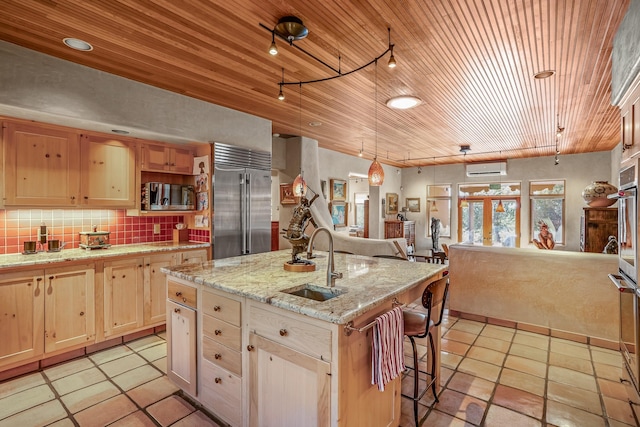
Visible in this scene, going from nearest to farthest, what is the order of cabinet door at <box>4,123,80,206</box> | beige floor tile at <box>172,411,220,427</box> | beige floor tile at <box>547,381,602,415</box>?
beige floor tile at <box>172,411,220,427</box>, beige floor tile at <box>547,381,602,415</box>, cabinet door at <box>4,123,80,206</box>

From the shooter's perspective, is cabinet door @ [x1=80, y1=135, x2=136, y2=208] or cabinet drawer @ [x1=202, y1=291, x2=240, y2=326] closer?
cabinet drawer @ [x1=202, y1=291, x2=240, y2=326]

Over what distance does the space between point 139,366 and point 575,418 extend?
367cm

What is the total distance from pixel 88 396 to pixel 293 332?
6.93 ft

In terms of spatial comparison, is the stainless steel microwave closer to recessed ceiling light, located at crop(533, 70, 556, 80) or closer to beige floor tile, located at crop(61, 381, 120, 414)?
beige floor tile, located at crop(61, 381, 120, 414)

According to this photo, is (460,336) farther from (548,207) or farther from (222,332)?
(548,207)

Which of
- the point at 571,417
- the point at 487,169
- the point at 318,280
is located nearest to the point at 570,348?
the point at 571,417

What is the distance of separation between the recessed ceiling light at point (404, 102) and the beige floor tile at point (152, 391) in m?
3.90

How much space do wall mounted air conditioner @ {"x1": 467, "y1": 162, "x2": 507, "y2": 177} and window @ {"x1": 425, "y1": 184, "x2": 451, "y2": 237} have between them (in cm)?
84

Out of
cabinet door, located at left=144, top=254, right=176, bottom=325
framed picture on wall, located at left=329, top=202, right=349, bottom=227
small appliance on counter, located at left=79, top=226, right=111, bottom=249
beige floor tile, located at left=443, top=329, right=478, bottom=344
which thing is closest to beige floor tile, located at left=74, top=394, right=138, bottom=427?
cabinet door, located at left=144, top=254, right=176, bottom=325

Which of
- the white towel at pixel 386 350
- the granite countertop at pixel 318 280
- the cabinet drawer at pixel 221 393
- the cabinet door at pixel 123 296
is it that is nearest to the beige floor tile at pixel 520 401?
the granite countertop at pixel 318 280

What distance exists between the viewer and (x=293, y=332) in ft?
5.59

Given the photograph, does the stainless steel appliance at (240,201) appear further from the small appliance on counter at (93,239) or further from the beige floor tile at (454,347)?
the beige floor tile at (454,347)

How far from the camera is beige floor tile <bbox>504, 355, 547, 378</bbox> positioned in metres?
2.95

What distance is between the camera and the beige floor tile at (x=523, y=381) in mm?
2664
